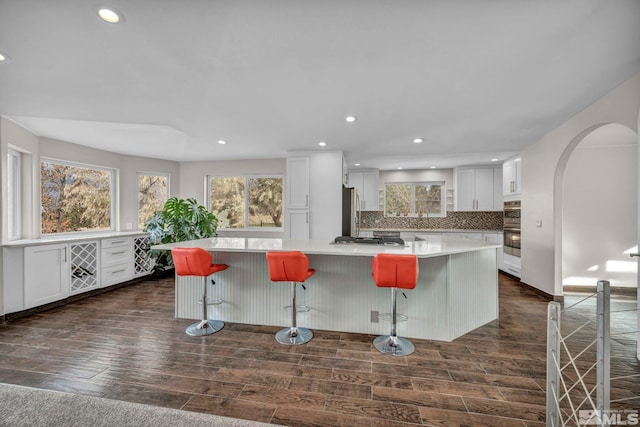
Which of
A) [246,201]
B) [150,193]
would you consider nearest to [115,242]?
[150,193]

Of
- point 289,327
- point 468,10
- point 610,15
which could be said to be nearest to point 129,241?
point 289,327

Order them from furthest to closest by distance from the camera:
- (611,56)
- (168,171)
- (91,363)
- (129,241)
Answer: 1. (168,171)
2. (129,241)
3. (91,363)
4. (611,56)

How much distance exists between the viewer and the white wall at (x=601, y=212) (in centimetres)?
390

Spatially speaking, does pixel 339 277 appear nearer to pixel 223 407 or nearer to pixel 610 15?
pixel 223 407

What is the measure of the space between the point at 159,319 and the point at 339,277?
7.13 feet

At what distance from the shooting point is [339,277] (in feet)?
9.10

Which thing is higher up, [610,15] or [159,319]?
[610,15]

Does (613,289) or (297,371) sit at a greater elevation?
(613,289)

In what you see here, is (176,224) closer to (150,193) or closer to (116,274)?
(116,274)

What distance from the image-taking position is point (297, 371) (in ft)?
6.80

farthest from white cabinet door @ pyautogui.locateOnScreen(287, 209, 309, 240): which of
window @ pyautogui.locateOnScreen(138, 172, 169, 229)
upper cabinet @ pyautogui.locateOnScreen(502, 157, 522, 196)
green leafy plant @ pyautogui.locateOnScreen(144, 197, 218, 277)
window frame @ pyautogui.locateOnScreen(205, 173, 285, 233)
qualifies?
upper cabinet @ pyautogui.locateOnScreen(502, 157, 522, 196)

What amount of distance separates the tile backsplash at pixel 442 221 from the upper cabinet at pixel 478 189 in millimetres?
415

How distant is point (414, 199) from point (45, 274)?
6866mm

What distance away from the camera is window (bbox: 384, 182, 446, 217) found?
6.59 meters
